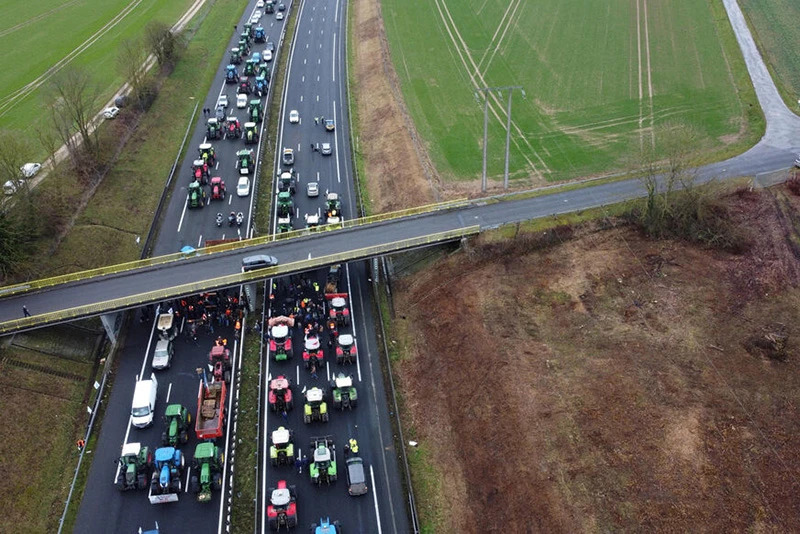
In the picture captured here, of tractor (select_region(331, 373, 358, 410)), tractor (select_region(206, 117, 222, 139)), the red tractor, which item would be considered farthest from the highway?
tractor (select_region(206, 117, 222, 139))

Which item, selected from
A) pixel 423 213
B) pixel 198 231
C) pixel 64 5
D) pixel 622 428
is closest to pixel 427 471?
pixel 622 428

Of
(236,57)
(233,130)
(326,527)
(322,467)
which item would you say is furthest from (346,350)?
(236,57)

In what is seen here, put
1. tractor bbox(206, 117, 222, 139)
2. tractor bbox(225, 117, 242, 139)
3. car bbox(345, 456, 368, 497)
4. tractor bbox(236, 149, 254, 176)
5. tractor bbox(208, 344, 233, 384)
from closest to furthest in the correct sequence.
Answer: car bbox(345, 456, 368, 497) < tractor bbox(208, 344, 233, 384) < tractor bbox(236, 149, 254, 176) < tractor bbox(206, 117, 222, 139) < tractor bbox(225, 117, 242, 139)

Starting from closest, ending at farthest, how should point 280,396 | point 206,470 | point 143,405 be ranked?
point 206,470 → point 143,405 → point 280,396

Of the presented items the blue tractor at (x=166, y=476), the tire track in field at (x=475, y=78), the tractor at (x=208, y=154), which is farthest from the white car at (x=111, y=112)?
the blue tractor at (x=166, y=476)

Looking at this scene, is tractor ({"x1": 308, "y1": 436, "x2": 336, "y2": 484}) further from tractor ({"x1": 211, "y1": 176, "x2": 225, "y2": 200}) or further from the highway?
tractor ({"x1": 211, "y1": 176, "x2": 225, "y2": 200})

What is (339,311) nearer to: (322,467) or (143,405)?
(322,467)

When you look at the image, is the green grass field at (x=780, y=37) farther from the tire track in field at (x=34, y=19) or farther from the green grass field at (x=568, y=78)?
the tire track in field at (x=34, y=19)
